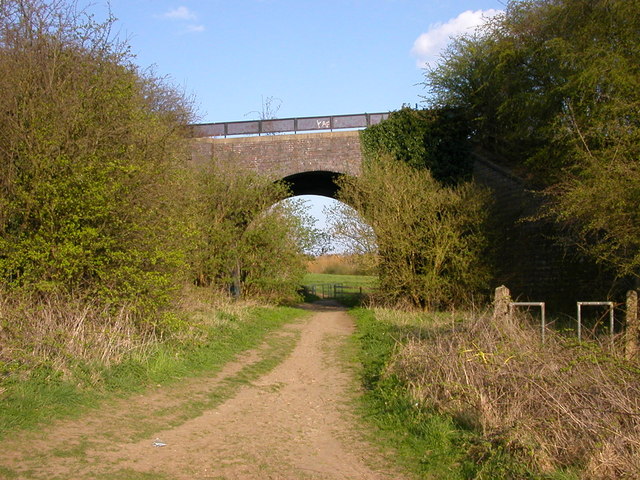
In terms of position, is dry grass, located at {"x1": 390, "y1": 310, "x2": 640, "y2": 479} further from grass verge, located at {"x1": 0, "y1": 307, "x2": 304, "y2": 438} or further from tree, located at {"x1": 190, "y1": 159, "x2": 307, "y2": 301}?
tree, located at {"x1": 190, "y1": 159, "x2": 307, "y2": 301}

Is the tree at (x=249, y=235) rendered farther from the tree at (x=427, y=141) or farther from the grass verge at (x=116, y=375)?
the grass verge at (x=116, y=375)

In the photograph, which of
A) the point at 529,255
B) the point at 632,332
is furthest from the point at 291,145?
the point at 632,332

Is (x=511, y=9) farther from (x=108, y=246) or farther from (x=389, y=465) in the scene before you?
(x=389, y=465)

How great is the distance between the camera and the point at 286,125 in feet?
79.7

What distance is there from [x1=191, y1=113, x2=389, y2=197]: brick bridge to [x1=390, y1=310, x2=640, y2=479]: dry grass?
50.7 feet

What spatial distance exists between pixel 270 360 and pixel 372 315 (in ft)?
23.5

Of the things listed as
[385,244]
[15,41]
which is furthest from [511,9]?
[15,41]

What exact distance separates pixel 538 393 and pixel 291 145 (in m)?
18.8

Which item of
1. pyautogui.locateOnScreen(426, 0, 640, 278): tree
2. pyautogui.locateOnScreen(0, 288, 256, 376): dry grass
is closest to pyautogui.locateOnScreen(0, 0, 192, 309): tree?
pyautogui.locateOnScreen(0, 288, 256, 376): dry grass

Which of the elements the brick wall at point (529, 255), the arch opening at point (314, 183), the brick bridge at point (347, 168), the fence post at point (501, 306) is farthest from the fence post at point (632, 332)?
the arch opening at point (314, 183)

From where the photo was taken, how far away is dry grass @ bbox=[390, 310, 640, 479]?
5.10m

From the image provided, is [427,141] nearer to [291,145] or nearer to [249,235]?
[291,145]

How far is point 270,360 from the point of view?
39.0 feet

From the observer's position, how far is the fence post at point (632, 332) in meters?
7.48
